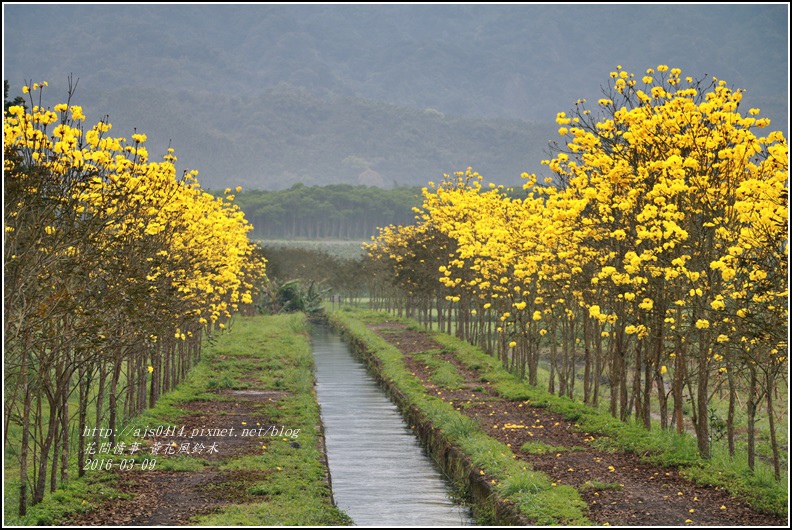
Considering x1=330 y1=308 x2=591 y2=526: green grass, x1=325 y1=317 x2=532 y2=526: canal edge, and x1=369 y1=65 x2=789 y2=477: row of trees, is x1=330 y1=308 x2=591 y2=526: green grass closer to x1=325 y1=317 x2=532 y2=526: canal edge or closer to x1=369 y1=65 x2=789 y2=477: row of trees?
x1=325 y1=317 x2=532 y2=526: canal edge

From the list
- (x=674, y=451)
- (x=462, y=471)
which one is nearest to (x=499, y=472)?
(x=462, y=471)

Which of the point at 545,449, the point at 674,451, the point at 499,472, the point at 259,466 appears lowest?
the point at 259,466

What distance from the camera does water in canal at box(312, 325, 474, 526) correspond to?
16.5m

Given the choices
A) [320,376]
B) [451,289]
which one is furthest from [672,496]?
[451,289]

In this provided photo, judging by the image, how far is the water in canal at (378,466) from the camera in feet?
54.2

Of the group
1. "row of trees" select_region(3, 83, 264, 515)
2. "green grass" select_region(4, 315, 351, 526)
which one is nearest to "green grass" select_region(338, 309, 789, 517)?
"green grass" select_region(4, 315, 351, 526)

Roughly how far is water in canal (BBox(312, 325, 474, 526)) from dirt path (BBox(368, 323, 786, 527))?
1576 mm

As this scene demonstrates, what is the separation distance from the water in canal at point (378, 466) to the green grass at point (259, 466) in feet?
2.27

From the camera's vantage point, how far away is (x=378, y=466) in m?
20.6

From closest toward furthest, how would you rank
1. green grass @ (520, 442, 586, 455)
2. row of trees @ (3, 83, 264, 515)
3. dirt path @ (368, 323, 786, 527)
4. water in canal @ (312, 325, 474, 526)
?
row of trees @ (3, 83, 264, 515) → dirt path @ (368, 323, 786, 527) → water in canal @ (312, 325, 474, 526) → green grass @ (520, 442, 586, 455)

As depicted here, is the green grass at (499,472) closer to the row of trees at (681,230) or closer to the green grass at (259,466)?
the green grass at (259,466)

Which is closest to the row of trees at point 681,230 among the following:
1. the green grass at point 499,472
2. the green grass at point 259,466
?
the green grass at point 499,472

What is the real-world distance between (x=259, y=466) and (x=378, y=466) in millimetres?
3931

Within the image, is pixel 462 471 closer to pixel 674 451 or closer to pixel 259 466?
pixel 259 466
